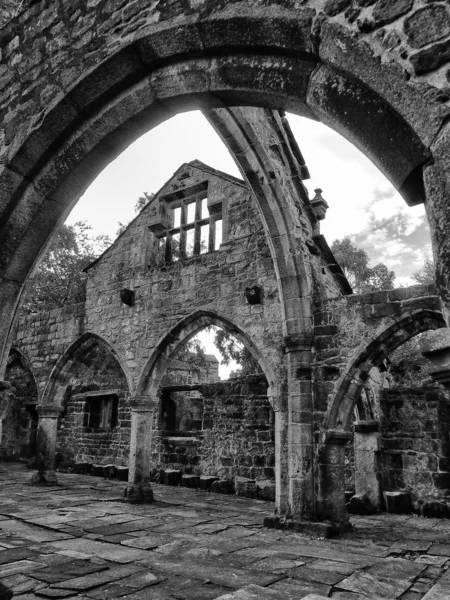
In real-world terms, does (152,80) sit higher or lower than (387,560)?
higher

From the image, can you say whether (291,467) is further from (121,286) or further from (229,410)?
(121,286)

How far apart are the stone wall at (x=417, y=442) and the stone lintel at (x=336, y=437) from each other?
2.35 metres

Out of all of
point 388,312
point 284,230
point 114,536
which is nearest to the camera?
point 114,536

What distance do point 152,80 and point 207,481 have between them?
8.63 meters

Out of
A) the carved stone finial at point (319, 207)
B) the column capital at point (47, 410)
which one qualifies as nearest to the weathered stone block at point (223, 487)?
the column capital at point (47, 410)

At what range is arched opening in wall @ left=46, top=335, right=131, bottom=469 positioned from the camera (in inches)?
482

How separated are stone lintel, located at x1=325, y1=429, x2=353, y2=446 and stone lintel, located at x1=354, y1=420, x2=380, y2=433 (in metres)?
2.11

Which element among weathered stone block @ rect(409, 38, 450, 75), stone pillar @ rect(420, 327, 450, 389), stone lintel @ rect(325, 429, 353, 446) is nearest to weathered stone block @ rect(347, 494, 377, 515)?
stone lintel @ rect(325, 429, 353, 446)

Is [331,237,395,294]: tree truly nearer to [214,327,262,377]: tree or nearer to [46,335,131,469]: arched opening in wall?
[214,327,262,377]: tree

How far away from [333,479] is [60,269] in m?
15.0

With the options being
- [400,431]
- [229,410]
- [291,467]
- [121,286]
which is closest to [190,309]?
[121,286]

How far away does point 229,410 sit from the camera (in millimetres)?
10266

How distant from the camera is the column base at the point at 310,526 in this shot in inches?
229

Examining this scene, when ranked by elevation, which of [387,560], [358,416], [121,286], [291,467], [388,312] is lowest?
[387,560]
